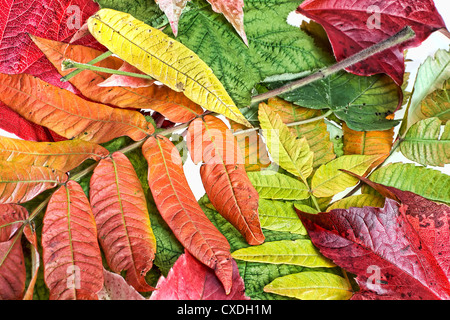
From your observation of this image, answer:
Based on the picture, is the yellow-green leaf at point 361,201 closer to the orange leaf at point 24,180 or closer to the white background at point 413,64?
the white background at point 413,64

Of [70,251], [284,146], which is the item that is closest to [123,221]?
[70,251]

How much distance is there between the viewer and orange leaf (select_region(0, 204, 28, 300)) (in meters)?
0.34

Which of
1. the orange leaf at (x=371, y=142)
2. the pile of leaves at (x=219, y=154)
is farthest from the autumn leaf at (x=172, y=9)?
the orange leaf at (x=371, y=142)

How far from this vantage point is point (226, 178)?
0.37 meters

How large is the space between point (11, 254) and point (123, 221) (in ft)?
0.31

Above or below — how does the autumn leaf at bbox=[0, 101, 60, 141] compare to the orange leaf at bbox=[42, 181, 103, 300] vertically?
above

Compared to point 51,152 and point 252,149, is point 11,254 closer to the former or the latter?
point 51,152

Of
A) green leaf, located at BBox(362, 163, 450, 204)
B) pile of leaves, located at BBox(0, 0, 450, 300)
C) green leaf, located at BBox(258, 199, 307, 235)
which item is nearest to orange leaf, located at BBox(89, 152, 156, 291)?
pile of leaves, located at BBox(0, 0, 450, 300)

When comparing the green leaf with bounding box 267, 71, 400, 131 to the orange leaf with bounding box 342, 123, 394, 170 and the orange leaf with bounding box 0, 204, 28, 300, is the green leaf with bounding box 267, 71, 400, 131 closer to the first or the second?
the orange leaf with bounding box 342, 123, 394, 170

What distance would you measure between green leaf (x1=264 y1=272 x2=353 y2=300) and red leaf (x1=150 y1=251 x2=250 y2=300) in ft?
0.10

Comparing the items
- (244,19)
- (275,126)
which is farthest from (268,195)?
(244,19)
